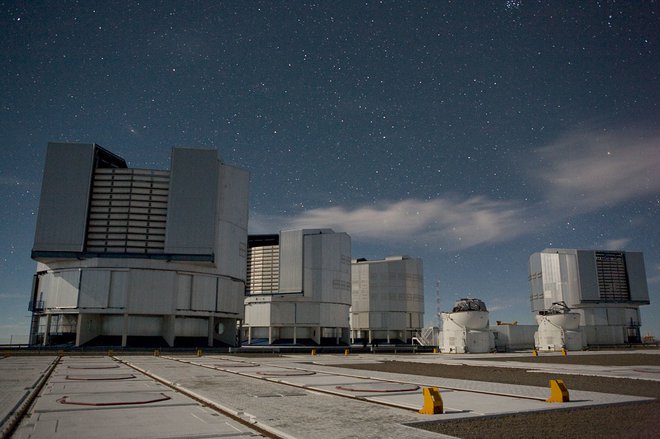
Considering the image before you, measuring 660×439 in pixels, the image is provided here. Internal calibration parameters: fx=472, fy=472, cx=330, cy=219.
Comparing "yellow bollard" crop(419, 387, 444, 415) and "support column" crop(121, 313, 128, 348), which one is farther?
"support column" crop(121, 313, 128, 348)

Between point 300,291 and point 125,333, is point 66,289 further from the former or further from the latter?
point 300,291

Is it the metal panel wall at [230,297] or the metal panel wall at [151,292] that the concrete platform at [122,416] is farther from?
the metal panel wall at [230,297]

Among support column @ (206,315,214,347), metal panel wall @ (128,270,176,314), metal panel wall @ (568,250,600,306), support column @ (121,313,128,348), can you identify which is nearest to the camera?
support column @ (121,313,128,348)

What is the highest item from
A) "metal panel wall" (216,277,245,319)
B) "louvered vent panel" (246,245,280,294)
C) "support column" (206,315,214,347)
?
"louvered vent panel" (246,245,280,294)

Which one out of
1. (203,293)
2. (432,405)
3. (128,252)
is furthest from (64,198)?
(432,405)

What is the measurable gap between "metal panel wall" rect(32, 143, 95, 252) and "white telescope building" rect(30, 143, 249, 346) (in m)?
0.11

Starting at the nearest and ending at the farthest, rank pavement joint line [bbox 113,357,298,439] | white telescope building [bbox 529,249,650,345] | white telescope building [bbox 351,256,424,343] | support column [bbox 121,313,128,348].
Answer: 1. pavement joint line [bbox 113,357,298,439]
2. support column [bbox 121,313,128,348]
3. white telescope building [bbox 529,249,650,345]
4. white telescope building [bbox 351,256,424,343]

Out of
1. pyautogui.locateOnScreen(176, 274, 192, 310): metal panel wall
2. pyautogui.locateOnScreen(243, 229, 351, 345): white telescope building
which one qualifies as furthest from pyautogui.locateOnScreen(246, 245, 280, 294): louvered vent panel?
pyautogui.locateOnScreen(176, 274, 192, 310): metal panel wall

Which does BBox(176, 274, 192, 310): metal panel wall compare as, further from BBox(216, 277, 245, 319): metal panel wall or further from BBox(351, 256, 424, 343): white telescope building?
BBox(351, 256, 424, 343): white telescope building

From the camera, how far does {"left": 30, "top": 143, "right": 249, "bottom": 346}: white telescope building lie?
56.2 m

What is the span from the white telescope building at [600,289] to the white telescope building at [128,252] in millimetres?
69496

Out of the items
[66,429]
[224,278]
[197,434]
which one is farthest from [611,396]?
[224,278]

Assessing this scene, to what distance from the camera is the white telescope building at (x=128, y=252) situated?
56219mm

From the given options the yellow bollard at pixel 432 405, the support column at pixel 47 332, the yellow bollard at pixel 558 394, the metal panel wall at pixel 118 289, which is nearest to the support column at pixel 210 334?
the metal panel wall at pixel 118 289
